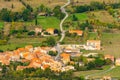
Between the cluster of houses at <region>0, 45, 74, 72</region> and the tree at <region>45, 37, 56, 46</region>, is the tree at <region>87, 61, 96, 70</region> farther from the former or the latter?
the tree at <region>45, 37, 56, 46</region>

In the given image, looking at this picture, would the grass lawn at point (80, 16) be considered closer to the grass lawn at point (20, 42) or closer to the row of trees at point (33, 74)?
the grass lawn at point (20, 42)

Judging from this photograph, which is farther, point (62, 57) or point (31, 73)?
point (62, 57)

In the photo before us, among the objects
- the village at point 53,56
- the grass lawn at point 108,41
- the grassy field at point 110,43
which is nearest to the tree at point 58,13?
the grass lawn at point 108,41

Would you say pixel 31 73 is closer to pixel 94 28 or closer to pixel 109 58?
pixel 109 58

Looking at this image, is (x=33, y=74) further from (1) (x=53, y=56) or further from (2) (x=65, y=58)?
(1) (x=53, y=56)

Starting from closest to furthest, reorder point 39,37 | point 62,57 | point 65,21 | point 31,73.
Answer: point 31,73 < point 62,57 < point 39,37 < point 65,21

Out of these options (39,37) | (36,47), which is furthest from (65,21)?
(36,47)

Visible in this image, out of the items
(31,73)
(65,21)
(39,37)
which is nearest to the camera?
(31,73)

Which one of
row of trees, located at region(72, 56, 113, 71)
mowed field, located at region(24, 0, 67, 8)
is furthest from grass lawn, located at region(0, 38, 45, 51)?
mowed field, located at region(24, 0, 67, 8)
